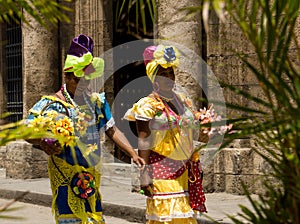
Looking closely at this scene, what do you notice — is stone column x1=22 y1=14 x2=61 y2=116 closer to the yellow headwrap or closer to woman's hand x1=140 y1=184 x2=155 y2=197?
the yellow headwrap

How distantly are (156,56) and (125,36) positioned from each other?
966cm

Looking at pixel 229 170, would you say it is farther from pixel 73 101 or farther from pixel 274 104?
pixel 274 104

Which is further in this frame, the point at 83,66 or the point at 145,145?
the point at 83,66

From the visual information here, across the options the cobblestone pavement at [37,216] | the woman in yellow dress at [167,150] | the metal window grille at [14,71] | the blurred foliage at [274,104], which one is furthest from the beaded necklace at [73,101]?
the metal window grille at [14,71]

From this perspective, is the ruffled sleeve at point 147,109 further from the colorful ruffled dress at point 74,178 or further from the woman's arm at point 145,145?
the colorful ruffled dress at point 74,178

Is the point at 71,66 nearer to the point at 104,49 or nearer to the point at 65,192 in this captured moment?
the point at 65,192

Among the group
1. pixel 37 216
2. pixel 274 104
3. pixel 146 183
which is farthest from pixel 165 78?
pixel 37 216

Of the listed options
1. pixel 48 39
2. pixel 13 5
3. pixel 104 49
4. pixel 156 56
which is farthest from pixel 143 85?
pixel 13 5

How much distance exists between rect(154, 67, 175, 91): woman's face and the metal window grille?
11.5 meters

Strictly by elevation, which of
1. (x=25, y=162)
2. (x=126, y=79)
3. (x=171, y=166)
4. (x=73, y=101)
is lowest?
(x=25, y=162)

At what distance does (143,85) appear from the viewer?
47.6ft

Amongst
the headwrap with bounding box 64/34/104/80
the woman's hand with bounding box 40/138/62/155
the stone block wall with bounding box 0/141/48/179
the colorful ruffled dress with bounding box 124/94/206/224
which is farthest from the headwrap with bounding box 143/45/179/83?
the stone block wall with bounding box 0/141/48/179

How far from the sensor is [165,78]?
5.52 meters

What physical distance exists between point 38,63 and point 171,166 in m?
9.88
